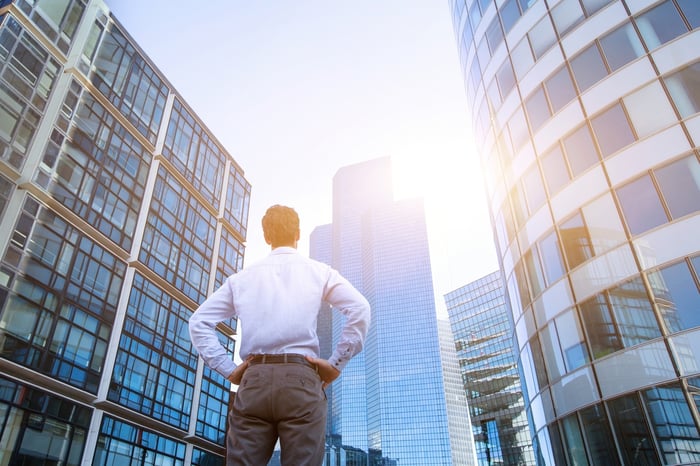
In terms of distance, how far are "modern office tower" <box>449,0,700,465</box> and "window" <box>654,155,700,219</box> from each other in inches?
1.1

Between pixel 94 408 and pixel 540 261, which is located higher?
pixel 540 261

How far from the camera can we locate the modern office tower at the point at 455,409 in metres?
149

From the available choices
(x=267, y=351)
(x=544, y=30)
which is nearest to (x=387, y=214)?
(x=544, y=30)

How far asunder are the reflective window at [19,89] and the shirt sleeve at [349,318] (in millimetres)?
24461

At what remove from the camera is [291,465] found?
2.64 meters

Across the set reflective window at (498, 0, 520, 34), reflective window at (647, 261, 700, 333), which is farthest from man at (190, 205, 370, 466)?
reflective window at (498, 0, 520, 34)

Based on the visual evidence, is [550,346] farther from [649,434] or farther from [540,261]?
[649,434]

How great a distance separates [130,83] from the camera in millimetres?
32750

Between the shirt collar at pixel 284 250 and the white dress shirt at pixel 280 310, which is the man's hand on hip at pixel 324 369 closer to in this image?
the white dress shirt at pixel 280 310

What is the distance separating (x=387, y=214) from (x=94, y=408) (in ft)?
570

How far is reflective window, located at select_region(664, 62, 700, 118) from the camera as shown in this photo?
15.3 m

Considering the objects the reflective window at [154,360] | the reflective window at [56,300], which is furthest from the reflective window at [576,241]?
the reflective window at [154,360]

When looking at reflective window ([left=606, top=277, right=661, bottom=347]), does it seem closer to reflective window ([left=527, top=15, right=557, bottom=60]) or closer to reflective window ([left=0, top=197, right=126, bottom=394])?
reflective window ([left=527, top=15, right=557, bottom=60])

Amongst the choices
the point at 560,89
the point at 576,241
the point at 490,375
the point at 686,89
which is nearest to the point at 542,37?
the point at 560,89
